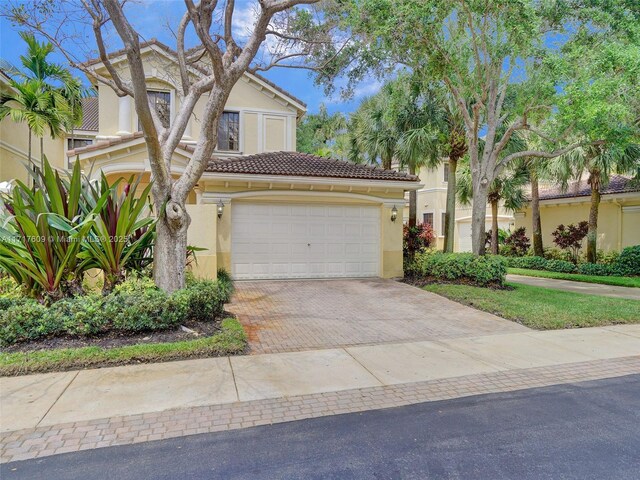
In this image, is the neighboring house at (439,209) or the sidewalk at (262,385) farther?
the neighboring house at (439,209)

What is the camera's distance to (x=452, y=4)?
10648 mm

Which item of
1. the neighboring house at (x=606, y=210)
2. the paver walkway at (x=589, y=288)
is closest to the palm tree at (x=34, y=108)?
the paver walkway at (x=589, y=288)

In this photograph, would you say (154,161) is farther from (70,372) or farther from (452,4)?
(452,4)

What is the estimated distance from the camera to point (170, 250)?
713cm

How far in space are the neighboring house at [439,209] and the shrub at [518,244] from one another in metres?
3.74

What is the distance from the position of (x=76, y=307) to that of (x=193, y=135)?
11.8 metres

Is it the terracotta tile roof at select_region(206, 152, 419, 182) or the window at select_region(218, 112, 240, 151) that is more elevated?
the window at select_region(218, 112, 240, 151)

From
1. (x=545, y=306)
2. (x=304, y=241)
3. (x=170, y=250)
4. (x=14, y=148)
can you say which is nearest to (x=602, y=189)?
(x=545, y=306)

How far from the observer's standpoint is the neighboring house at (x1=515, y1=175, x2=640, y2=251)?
17797 millimetres

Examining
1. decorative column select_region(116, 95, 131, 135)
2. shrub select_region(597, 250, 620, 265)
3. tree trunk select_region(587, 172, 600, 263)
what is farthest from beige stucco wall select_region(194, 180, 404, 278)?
shrub select_region(597, 250, 620, 265)

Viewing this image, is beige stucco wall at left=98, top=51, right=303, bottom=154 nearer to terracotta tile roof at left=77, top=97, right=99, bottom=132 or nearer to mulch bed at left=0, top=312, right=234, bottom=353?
terracotta tile roof at left=77, top=97, right=99, bottom=132

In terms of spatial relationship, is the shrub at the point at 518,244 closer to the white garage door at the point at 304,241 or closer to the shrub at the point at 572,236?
the shrub at the point at 572,236

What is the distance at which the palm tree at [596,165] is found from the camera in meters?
16.0

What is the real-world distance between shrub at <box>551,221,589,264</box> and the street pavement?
661 inches
